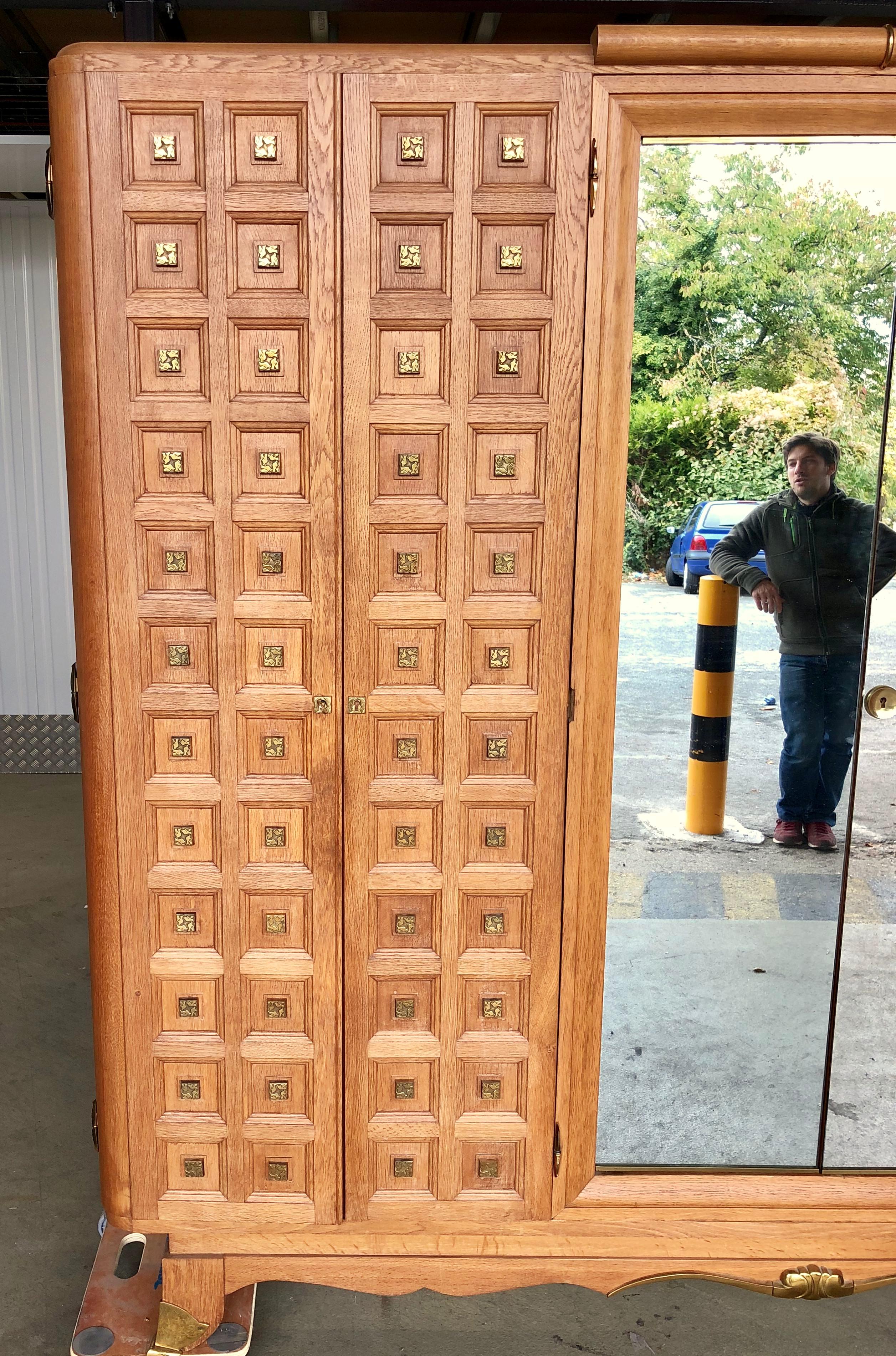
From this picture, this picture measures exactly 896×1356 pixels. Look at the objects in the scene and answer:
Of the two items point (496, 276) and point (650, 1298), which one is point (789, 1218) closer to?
point (650, 1298)

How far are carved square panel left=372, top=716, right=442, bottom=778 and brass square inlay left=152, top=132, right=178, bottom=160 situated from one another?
1.00 meters

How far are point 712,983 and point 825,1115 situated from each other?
37cm

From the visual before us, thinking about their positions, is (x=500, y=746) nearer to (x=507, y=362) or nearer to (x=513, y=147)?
(x=507, y=362)

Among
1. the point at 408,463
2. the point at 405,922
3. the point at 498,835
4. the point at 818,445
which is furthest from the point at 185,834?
the point at 818,445

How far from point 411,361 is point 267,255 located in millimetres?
295

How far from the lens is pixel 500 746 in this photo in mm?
1905

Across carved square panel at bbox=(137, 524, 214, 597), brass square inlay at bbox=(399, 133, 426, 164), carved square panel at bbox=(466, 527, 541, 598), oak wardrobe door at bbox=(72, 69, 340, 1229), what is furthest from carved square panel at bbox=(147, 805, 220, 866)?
brass square inlay at bbox=(399, 133, 426, 164)

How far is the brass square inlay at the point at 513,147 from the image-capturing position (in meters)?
1.72

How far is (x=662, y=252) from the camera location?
72.2 inches

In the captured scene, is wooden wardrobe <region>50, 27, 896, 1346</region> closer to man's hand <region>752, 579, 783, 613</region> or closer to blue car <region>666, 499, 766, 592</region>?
blue car <region>666, 499, 766, 592</region>

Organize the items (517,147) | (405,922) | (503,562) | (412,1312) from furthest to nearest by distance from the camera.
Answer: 1. (412,1312)
2. (405,922)
3. (503,562)
4. (517,147)

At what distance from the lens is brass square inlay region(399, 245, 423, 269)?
176 cm

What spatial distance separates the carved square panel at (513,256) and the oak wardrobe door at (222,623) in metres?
0.25

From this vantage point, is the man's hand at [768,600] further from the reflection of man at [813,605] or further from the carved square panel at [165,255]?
the carved square panel at [165,255]
